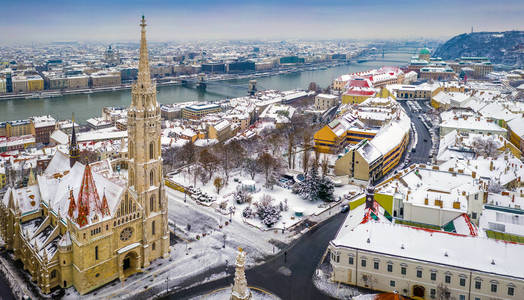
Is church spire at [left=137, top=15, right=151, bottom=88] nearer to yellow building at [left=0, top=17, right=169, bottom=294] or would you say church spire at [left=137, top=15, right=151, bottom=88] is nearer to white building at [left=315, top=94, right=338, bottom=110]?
yellow building at [left=0, top=17, right=169, bottom=294]

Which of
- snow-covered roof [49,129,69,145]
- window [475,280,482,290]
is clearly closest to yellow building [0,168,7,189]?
snow-covered roof [49,129,69,145]

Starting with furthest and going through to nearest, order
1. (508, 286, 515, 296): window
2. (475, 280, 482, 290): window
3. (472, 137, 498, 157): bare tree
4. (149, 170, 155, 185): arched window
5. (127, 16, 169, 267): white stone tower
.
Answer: (472, 137, 498, 157): bare tree → (149, 170, 155, 185): arched window → (127, 16, 169, 267): white stone tower → (475, 280, 482, 290): window → (508, 286, 515, 296): window

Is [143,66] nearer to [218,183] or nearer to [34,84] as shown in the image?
[218,183]

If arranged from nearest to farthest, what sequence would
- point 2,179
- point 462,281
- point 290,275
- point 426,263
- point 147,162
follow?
point 462,281
point 426,263
point 290,275
point 147,162
point 2,179

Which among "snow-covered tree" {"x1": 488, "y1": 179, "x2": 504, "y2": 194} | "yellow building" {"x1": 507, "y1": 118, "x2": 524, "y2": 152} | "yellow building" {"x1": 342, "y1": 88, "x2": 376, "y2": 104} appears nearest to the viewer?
"snow-covered tree" {"x1": 488, "y1": 179, "x2": 504, "y2": 194}

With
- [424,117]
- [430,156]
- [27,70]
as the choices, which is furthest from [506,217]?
[27,70]

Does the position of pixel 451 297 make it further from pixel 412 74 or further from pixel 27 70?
pixel 27 70

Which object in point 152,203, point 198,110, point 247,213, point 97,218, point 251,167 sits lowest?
point 247,213

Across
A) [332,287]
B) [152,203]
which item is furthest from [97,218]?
[332,287]
